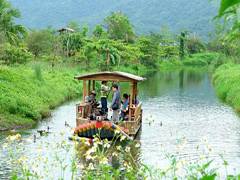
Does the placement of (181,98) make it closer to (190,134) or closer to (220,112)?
(220,112)

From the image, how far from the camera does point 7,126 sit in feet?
58.2

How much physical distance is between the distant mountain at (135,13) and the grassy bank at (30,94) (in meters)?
136

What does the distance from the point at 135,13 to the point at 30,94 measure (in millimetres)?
166353

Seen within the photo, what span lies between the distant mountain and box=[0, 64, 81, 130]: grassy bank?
447 feet

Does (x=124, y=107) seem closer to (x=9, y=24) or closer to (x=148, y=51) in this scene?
(x=9, y=24)

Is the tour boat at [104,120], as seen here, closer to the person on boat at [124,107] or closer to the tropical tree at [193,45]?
the person on boat at [124,107]

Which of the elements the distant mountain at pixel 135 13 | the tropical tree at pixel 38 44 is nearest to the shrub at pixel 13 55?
the tropical tree at pixel 38 44

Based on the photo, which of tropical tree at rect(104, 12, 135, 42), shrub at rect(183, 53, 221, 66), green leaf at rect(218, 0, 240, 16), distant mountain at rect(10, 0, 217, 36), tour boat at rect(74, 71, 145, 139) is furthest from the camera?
distant mountain at rect(10, 0, 217, 36)

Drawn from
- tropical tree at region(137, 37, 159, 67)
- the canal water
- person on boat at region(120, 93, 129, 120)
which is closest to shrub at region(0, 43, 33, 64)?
the canal water

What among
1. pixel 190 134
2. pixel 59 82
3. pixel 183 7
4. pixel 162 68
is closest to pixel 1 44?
pixel 59 82

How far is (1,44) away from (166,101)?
10.5 metres

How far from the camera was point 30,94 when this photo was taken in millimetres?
23297

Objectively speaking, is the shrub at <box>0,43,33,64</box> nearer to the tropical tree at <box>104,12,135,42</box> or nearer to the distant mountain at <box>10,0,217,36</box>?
the tropical tree at <box>104,12,135,42</box>

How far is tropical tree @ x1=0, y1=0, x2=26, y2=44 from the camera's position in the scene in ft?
90.4
